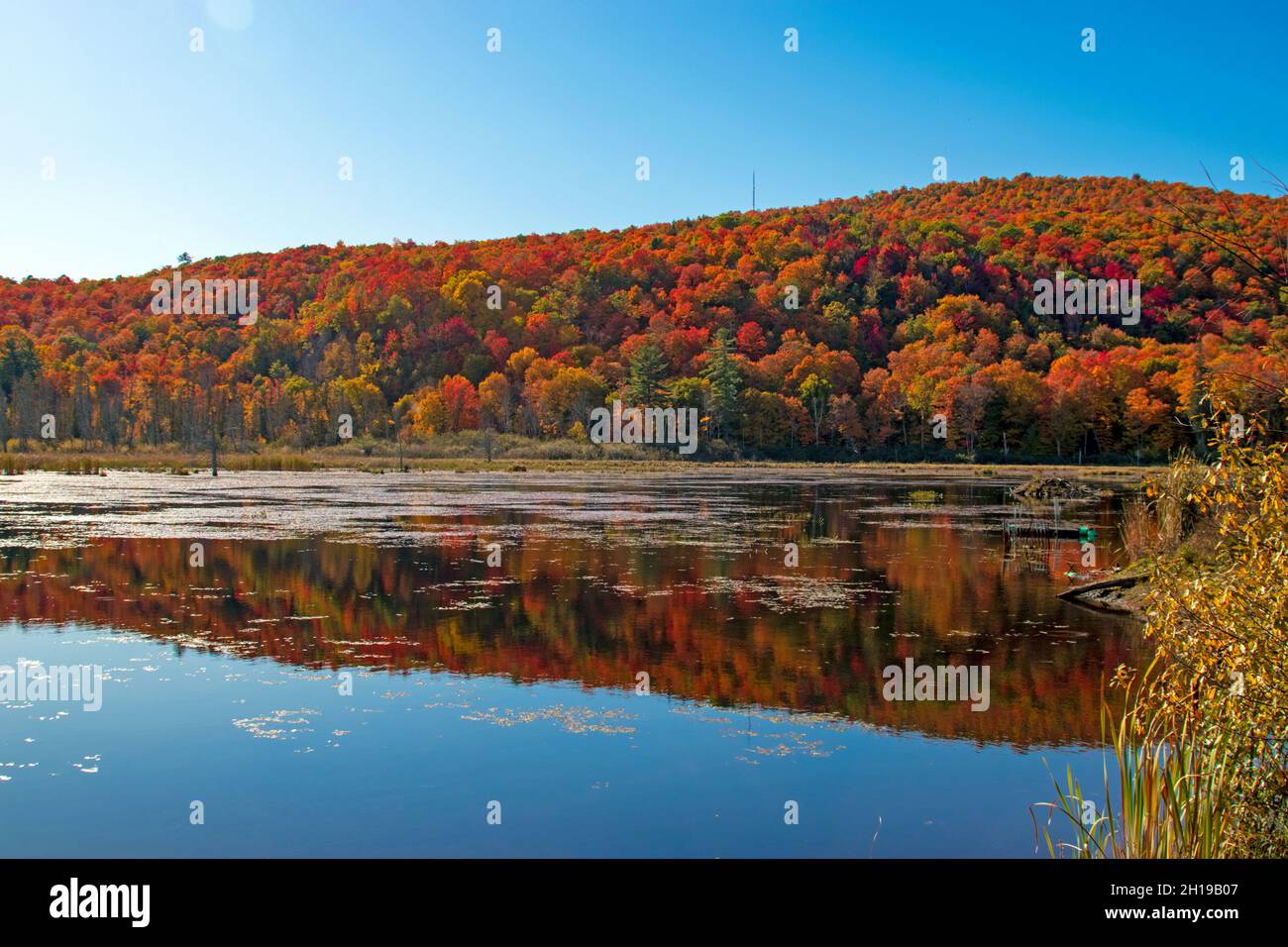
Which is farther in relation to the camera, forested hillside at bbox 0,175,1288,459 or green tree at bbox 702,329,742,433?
green tree at bbox 702,329,742,433

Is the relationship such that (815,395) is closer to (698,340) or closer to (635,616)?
(698,340)

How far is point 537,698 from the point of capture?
38.3 ft

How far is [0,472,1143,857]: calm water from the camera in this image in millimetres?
7961

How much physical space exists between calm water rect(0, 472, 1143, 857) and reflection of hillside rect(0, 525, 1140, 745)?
79 millimetres

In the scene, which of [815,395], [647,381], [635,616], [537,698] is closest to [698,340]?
[815,395]

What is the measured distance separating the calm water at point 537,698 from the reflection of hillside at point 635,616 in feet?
0.26

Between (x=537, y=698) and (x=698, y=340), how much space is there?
121 metres

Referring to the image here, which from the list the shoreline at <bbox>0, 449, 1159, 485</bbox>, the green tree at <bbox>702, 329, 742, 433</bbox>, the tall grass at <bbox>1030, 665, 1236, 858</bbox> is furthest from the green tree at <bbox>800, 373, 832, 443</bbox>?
the tall grass at <bbox>1030, 665, 1236, 858</bbox>

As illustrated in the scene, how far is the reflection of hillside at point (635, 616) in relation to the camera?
1219cm

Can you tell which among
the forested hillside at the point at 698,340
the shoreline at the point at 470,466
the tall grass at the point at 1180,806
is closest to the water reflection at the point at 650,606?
the tall grass at the point at 1180,806

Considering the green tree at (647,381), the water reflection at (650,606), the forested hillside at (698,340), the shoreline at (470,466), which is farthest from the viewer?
the green tree at (647,381)

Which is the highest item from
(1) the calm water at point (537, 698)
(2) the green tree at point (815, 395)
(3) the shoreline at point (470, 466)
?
(2) the green tree at point (815, 395)

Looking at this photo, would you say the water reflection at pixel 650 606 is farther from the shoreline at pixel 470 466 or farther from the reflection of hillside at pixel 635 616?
the shoreline at pixel 470 466

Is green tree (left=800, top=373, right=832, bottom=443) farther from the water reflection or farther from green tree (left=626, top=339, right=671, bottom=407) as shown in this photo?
the water reflection
